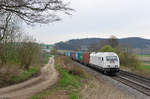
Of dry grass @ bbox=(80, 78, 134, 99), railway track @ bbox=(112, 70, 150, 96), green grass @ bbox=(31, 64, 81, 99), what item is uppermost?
green grass @ bbox=(31, 64, 81, 99)

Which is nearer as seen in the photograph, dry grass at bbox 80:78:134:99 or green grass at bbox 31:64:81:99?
green grass at bbox 31:64:81:99

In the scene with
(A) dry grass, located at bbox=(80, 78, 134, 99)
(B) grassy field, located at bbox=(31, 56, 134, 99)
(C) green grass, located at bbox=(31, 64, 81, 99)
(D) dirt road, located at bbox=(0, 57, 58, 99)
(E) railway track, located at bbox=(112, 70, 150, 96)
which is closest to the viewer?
(D) dirt road, located at bbox=(0, 57, 58, 99)

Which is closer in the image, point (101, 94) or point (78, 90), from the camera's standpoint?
point (101, 94)

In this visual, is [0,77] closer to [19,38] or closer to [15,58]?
[15,58]

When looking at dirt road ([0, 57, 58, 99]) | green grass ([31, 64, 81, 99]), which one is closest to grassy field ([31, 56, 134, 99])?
green grass ([31, 64, 81, 99])

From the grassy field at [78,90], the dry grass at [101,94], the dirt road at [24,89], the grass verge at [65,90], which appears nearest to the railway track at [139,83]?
the grassy field at [78,90]

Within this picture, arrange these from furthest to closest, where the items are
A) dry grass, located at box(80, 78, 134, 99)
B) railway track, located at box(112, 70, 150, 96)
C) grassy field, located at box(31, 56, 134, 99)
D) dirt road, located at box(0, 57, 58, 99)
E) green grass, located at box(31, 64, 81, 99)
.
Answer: railway track, located at box(112, 70, 150, 96) < dry grass, located at box(80, 78, 134, 99) < grassy field, located at box(31, 56, 134, 99) < green grass, located at box(31, 64, 81, 99) < dirt road, located at box(0, 57, 58, 99)

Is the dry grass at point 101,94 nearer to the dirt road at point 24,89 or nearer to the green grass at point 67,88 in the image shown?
the green grass at point 67,88

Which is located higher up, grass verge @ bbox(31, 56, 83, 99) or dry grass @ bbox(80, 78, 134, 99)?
grass verge @ bbox(31, 56, 83, 99)

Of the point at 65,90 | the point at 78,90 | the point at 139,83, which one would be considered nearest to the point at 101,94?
the point at 78,90

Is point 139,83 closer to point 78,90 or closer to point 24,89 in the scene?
point 78,90

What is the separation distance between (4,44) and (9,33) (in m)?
1.45

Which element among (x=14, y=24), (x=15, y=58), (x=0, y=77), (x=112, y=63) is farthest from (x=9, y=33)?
(x=112, y=63)

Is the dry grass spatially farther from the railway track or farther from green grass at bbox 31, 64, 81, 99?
the railway track
